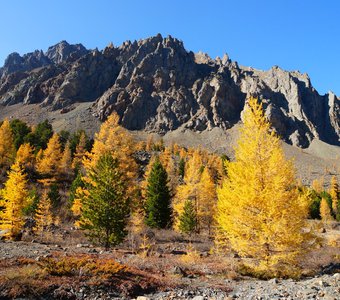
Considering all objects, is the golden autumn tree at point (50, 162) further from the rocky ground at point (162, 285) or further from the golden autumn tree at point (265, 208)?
the golden autumn tree at point (265, 208)

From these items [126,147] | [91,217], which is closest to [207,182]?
[126,147]

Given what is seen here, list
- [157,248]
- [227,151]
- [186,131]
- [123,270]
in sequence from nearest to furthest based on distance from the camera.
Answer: [123,270] → [157,248] → [227,151] → [186,131]

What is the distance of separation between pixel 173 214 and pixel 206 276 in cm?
3011

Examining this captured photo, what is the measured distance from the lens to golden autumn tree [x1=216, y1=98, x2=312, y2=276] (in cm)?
1348

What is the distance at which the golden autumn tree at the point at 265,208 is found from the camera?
13.5 m

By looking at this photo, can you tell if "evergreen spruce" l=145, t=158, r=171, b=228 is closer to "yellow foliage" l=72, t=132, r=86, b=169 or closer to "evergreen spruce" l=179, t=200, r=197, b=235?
"evergreen spruce" l=179, t=200, r=197, b=235

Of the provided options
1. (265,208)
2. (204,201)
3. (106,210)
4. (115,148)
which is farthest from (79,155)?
(265,208)

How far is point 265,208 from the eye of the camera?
14023mm

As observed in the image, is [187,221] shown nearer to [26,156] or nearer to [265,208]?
[265,208]

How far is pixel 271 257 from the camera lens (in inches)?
533

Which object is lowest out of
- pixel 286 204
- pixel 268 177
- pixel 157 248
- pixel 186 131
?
pixel 157 248

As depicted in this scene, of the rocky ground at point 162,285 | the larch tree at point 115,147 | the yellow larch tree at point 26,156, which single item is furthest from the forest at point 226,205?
the yellow larch tree at point 26,156

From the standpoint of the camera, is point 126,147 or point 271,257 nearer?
point 271,257

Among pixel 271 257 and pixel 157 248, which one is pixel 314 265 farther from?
pixel 157 248
